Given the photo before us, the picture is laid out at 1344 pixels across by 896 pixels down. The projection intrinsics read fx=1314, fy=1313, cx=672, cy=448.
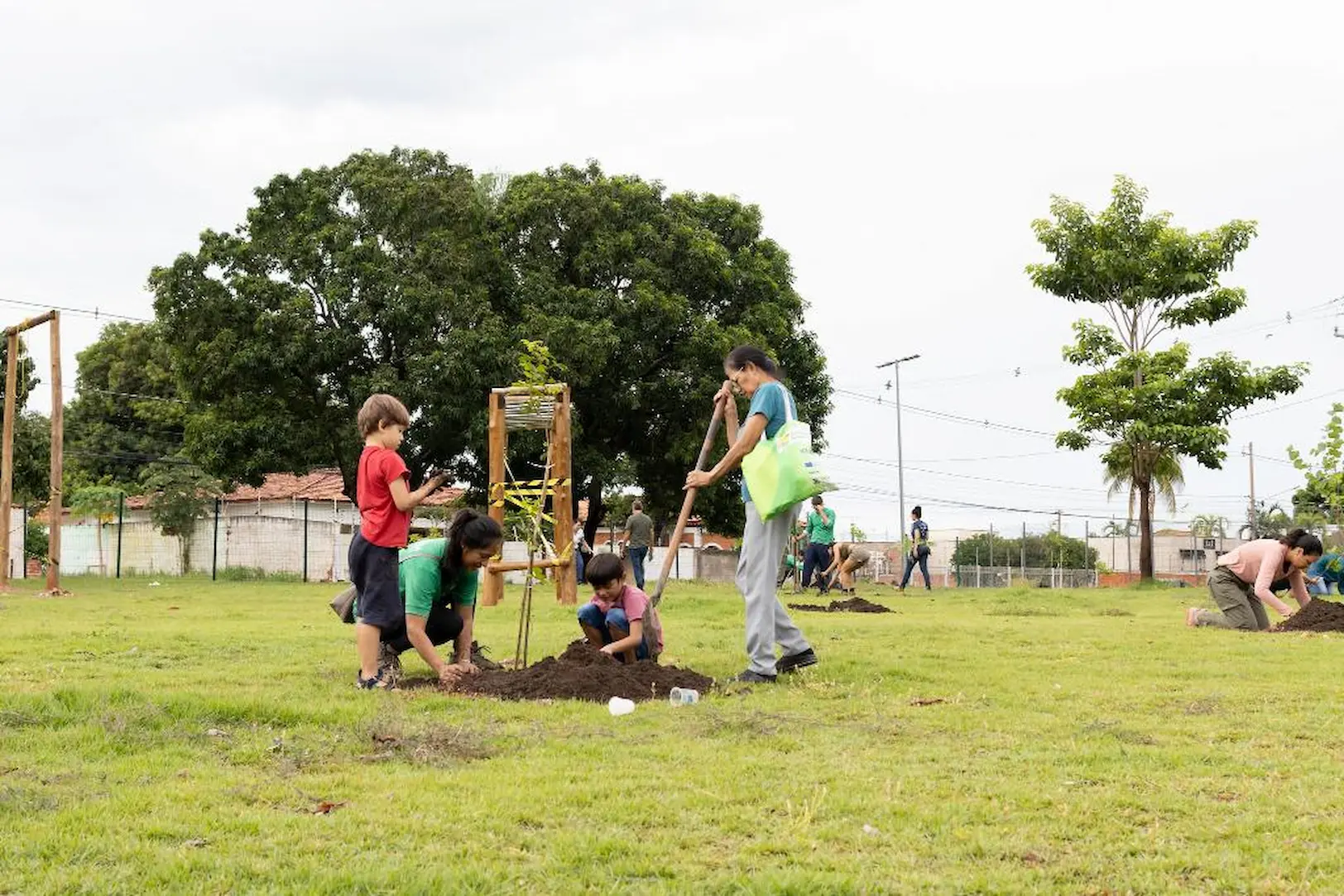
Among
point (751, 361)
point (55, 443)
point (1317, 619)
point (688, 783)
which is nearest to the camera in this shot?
point (688, 783)

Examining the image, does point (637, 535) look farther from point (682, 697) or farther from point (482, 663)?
point (682, 697)

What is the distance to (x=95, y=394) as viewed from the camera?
173 ft

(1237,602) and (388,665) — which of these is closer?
(388,665)

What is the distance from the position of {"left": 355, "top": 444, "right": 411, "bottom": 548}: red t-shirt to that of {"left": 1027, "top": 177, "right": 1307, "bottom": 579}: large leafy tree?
27.1 meters

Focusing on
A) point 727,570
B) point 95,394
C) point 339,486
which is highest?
point 95,394

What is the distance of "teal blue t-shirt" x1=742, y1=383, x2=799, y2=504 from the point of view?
305 inches

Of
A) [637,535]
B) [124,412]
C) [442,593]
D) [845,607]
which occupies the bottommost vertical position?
[845,607]

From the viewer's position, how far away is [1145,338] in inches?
1296

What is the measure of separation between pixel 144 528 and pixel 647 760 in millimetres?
38680

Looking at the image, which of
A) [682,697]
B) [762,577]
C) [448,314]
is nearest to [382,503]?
[682,697]

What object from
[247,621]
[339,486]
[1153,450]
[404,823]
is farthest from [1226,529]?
[404,823]

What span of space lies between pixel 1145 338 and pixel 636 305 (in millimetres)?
12771

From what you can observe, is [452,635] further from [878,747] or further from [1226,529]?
[1226,529]

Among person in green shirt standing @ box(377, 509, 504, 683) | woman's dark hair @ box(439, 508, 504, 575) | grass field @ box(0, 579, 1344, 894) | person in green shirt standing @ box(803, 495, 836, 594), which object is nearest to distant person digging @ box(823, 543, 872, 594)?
person in green shirt standing @ box(803, 495, 836, 594)
